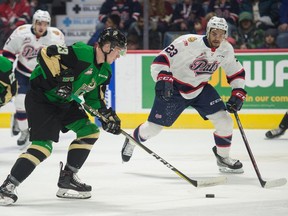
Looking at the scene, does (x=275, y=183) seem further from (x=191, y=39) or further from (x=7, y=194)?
(x=7, y=194)

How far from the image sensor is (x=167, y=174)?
515 cm

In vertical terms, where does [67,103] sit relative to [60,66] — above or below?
below

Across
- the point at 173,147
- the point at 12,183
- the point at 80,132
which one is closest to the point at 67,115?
the point at 80,132

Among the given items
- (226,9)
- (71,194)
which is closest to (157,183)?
(71,194)

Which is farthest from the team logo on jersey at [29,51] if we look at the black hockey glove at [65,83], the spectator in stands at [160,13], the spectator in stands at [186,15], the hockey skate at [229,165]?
the black hockey glove at [65,83]

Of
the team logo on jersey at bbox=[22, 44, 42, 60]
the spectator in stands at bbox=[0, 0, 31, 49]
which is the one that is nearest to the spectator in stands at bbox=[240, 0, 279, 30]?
the spectator in stands at bbox=[0, 0, 31, 49]

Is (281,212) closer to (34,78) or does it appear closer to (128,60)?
(34,78)

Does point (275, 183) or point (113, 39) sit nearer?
point (113, 39)

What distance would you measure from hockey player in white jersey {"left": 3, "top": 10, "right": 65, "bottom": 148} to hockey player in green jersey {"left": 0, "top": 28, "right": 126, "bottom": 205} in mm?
2504

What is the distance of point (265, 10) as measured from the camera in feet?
28.2

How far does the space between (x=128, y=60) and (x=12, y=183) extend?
155 inches

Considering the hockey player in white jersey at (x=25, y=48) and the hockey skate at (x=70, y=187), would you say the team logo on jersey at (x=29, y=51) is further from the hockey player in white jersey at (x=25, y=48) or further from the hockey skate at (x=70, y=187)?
the hockey skate at (x=70, y=187)

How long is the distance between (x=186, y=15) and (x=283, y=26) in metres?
1.16

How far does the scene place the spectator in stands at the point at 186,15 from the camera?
8.53 metres
